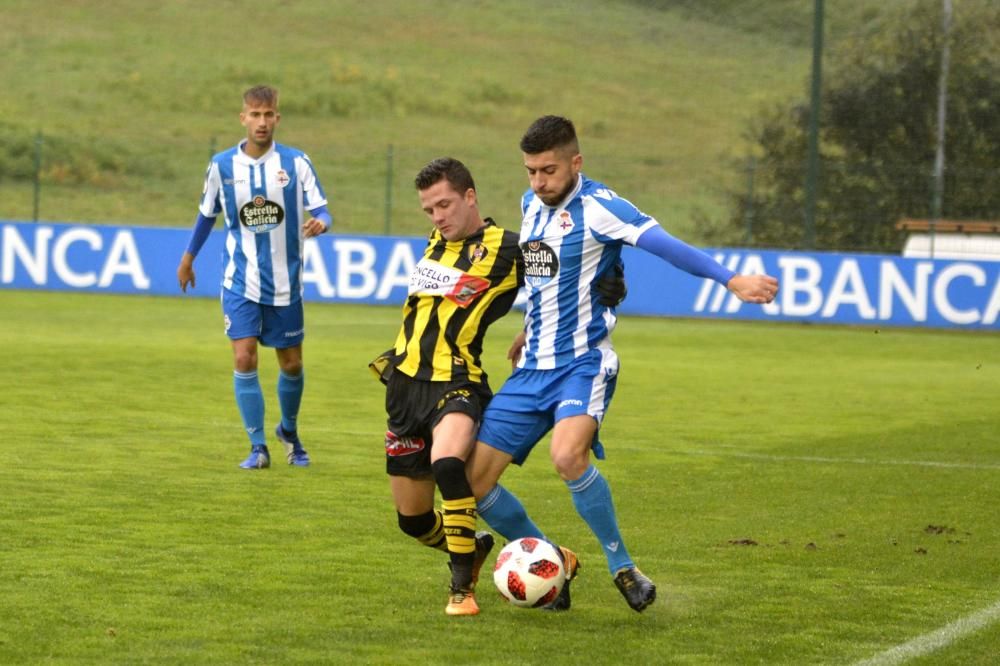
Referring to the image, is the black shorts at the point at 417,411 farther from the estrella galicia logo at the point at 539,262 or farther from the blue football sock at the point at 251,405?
the blue football sock at the point at 251,405

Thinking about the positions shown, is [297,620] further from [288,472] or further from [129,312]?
[129,312]

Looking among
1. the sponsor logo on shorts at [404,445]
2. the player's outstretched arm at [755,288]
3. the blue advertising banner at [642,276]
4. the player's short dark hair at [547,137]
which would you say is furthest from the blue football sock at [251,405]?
the blue advertising banner at [642,276]

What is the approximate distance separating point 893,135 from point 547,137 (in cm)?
2923

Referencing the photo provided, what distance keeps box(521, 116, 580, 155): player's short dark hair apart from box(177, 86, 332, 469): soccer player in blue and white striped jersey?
3.54 m

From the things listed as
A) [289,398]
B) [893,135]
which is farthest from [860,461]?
[893,135]

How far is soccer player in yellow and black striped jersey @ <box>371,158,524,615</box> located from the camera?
651 cm

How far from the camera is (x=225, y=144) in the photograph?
2151 inches

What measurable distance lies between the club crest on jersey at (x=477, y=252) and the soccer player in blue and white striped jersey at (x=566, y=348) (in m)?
0.15

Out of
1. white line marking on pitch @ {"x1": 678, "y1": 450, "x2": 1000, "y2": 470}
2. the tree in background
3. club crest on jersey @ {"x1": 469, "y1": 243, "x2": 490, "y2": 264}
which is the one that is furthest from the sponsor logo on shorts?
the tree in background

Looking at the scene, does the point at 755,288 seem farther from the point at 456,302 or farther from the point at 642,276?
the point at 642,276

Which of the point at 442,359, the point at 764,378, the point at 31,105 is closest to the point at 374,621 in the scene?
the point at 442,359

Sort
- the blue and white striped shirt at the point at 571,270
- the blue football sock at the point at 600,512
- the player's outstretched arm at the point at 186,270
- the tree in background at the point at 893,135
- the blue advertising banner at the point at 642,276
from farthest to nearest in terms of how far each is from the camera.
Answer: the tree in background at the point at 893,135, the blue advertising banner at the point at 642,276, the player's outstretched arm at the point at 186,270, the blue and white striped shirt at the point at 571,270, the blue football sock at the point at 600,512

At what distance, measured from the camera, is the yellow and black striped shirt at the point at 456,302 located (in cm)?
662

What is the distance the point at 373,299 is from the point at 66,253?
4453 millimetres
